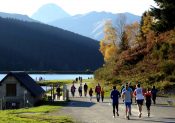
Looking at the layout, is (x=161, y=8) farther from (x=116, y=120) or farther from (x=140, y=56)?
(x=116, y=120)

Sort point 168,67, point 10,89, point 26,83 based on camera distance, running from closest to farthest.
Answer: point 26,83 < point 168,67 < point 10,89

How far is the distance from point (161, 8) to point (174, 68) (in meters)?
12.5

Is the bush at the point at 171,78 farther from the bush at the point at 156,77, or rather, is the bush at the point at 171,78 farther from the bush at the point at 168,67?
the bush at the point at 168,67

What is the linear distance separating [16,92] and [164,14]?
22826mm

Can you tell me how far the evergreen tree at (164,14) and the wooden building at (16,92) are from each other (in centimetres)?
1979

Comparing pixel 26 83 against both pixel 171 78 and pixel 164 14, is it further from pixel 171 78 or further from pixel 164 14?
pixel 164 14

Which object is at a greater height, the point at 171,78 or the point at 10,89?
the point at 171,78

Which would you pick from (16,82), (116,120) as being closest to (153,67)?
(16,82)

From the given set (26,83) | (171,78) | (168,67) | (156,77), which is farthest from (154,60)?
(26,83)

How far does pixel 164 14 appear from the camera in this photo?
63.0m

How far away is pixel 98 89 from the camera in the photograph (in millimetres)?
48188

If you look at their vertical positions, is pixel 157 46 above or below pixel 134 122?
above

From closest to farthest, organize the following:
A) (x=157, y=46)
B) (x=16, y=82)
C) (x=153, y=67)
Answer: (x=16, y=82)
(x=153, y=67)
(x=157, y=46)

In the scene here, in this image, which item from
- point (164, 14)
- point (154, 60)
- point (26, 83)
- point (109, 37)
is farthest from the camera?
point (109, 37)
